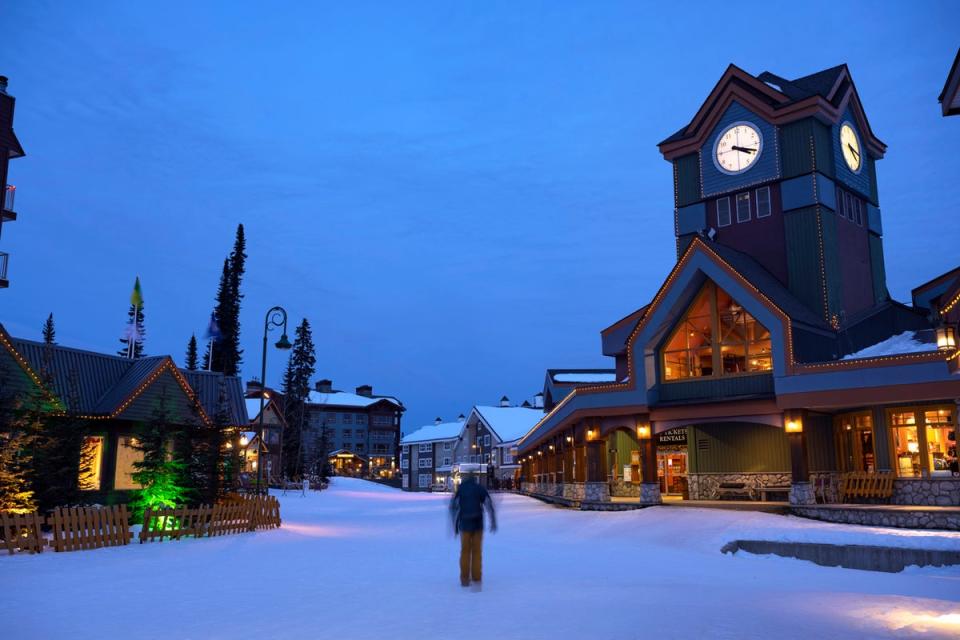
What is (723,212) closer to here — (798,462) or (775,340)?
(775,340)

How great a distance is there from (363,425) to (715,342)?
8675cm

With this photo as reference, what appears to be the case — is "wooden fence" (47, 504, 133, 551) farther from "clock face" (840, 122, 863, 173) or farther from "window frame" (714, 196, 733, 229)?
"clock face" (840, 122, 863, 173)

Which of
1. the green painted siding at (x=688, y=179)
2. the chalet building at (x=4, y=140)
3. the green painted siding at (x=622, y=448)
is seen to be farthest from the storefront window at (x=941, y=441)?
the chalet building at (x=4, y=140)

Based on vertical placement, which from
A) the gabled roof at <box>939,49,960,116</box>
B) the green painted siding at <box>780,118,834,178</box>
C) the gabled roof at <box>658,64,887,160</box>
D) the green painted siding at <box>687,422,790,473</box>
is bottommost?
the green painted siding at <box>687,422,790,473</box>

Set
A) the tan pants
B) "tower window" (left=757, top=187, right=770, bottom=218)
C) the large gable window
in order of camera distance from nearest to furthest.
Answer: the tan pants, the large gable window, "tower window" (left=757, top=187, right=770, bottom=218)

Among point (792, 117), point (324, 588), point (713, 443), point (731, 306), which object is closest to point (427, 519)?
point (713, 443)

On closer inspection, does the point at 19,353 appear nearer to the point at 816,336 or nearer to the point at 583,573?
the point at 583,573

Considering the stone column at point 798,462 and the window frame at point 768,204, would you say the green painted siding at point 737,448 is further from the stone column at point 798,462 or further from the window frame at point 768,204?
the window frame at point 768,204

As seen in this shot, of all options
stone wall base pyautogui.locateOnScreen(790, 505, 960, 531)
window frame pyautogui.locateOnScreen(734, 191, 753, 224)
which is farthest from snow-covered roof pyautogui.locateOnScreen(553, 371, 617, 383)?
stone wall base pyautogui.locateOnScreen(790, 505, 960, 531)

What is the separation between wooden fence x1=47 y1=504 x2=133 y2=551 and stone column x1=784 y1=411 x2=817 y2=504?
18938 millimetres

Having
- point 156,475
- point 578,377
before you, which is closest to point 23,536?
point 156,475

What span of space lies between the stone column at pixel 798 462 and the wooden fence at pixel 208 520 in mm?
16820

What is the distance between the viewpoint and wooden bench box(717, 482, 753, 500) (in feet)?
90.8

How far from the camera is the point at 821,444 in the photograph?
84.5ft
